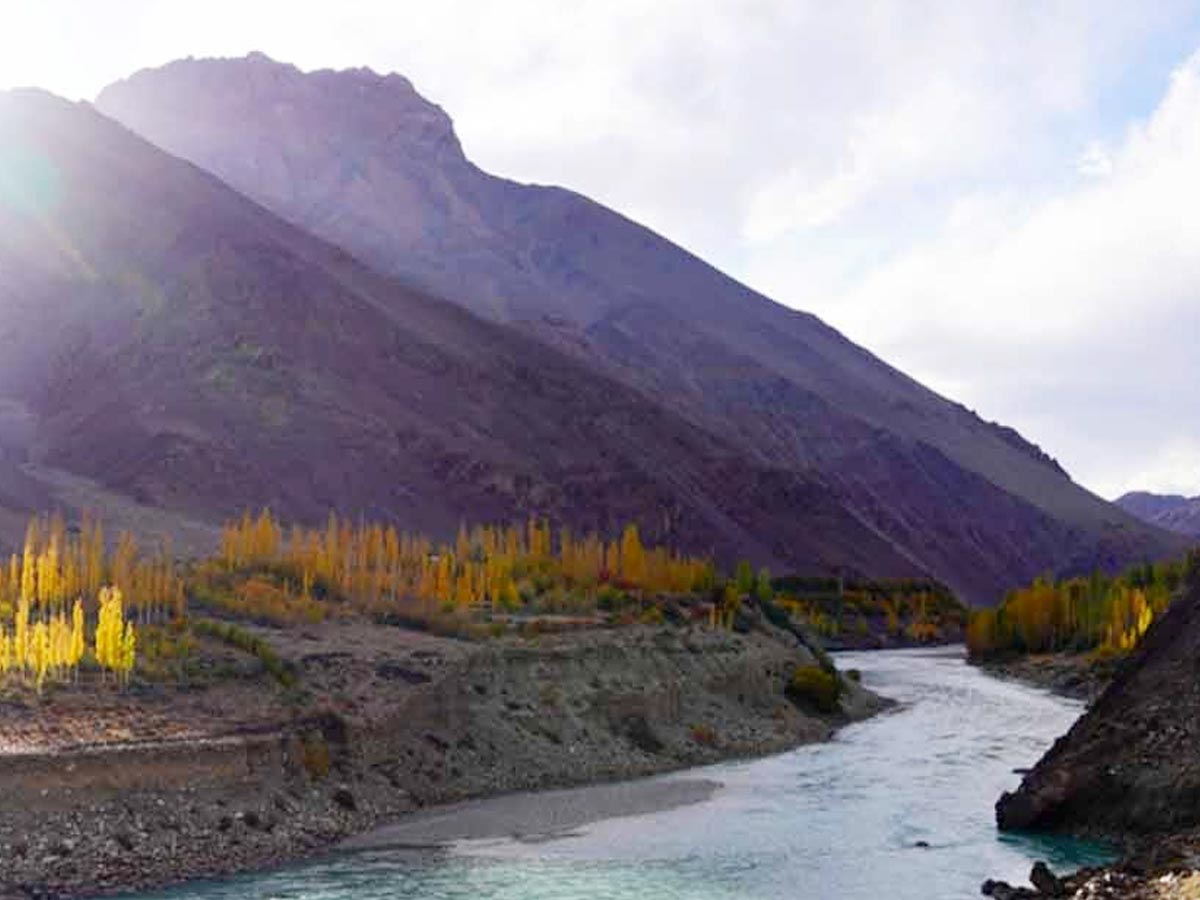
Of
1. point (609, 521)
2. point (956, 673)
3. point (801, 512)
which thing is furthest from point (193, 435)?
point (801, 512)

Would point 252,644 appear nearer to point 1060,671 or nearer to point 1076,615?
point 1060,671

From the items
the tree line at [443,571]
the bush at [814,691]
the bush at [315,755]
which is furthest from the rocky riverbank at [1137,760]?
the tree line at [443,571]

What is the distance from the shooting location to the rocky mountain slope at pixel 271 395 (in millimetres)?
134500

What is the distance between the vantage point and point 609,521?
157625mm

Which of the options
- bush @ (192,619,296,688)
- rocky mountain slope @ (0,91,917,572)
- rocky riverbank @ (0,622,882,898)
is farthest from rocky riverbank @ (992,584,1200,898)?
rocky mountain slope @ (0,91,917,572)

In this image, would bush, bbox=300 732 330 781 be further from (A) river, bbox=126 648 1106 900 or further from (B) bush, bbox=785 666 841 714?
(B) bush, bbox=785 666 841 714

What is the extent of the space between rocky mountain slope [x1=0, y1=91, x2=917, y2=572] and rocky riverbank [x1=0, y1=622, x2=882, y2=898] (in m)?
72.6

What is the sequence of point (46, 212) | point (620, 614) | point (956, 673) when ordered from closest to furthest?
point (620, 614), point (956, 673), point (46, 212)

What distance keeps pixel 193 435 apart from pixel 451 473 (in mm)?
27498

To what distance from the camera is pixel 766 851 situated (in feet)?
120

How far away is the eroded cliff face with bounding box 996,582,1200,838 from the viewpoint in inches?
1324

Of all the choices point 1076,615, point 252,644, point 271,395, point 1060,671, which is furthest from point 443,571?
point 271,395

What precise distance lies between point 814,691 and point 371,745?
2981 cm

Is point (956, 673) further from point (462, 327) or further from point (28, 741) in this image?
point (462, 327)
